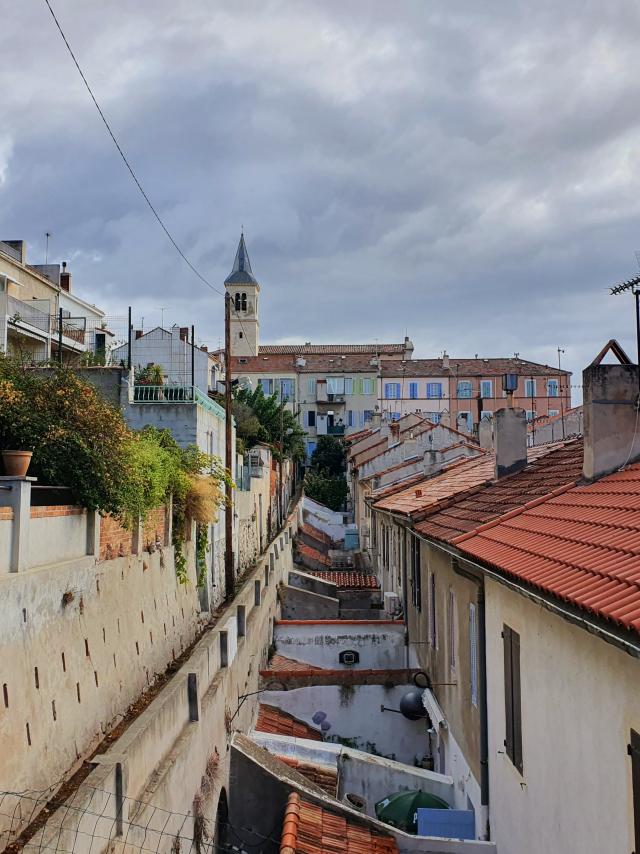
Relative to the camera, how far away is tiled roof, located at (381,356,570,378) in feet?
231

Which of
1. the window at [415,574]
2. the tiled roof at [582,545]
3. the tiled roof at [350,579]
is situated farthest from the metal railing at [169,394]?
the tiled roof at [582,545]

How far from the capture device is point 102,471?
10.2 metres

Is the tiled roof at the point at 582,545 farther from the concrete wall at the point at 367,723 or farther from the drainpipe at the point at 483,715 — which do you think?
the concrete wall at the point at 367,723

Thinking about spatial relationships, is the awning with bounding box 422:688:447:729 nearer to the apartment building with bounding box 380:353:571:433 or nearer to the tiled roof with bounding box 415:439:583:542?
the tiled roof with bounding box 415:439:583:542

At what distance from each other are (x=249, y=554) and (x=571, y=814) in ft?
80.8

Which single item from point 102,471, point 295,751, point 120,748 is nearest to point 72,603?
point 102,471

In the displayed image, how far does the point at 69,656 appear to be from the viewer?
8.84m

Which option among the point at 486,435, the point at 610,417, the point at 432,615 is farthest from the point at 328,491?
the point at 610,417

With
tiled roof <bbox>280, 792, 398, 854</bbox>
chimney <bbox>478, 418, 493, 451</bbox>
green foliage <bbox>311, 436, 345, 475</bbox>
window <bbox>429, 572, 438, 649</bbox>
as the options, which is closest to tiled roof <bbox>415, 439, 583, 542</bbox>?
window <bbox>429, 572, 438, 649</bbox>

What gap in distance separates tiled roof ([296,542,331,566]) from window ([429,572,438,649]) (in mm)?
21614

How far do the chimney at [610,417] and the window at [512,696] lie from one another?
2072 millimetres

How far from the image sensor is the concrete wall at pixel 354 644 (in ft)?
58.6

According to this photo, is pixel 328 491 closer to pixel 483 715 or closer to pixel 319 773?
pixel 319 773

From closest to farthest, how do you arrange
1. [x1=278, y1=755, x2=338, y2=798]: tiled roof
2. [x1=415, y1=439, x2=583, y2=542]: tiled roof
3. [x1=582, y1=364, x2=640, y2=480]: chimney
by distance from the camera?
1. [x1=582, y1=364, x2=640, y2=480]: chimney
2. [x1=415, y1=439, x2=583, y2=542]: tiled roof
3. [x1=278, y1=755, x2=338, y2=798]: tiled roof
